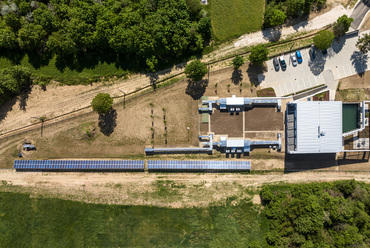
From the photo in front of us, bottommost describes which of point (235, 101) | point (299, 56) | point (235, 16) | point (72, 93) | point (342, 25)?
point (235, 101)

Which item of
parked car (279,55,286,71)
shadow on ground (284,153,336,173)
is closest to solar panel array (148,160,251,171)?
shadow on ground (284,153,336,173)

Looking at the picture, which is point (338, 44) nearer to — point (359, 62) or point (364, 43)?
point (364, 43)

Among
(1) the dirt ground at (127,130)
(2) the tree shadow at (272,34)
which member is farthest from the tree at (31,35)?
(2) the tree shadow at (272,34)

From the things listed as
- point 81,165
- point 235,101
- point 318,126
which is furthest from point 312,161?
point 81,165

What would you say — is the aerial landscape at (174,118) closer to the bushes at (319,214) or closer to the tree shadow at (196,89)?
the tree shadow at (196,89)

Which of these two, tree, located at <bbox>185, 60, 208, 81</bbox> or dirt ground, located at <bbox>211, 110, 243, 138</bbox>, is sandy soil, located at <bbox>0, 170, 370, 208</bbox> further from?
tree, located at <bbox>185, 60, 208, 81</bbox>
